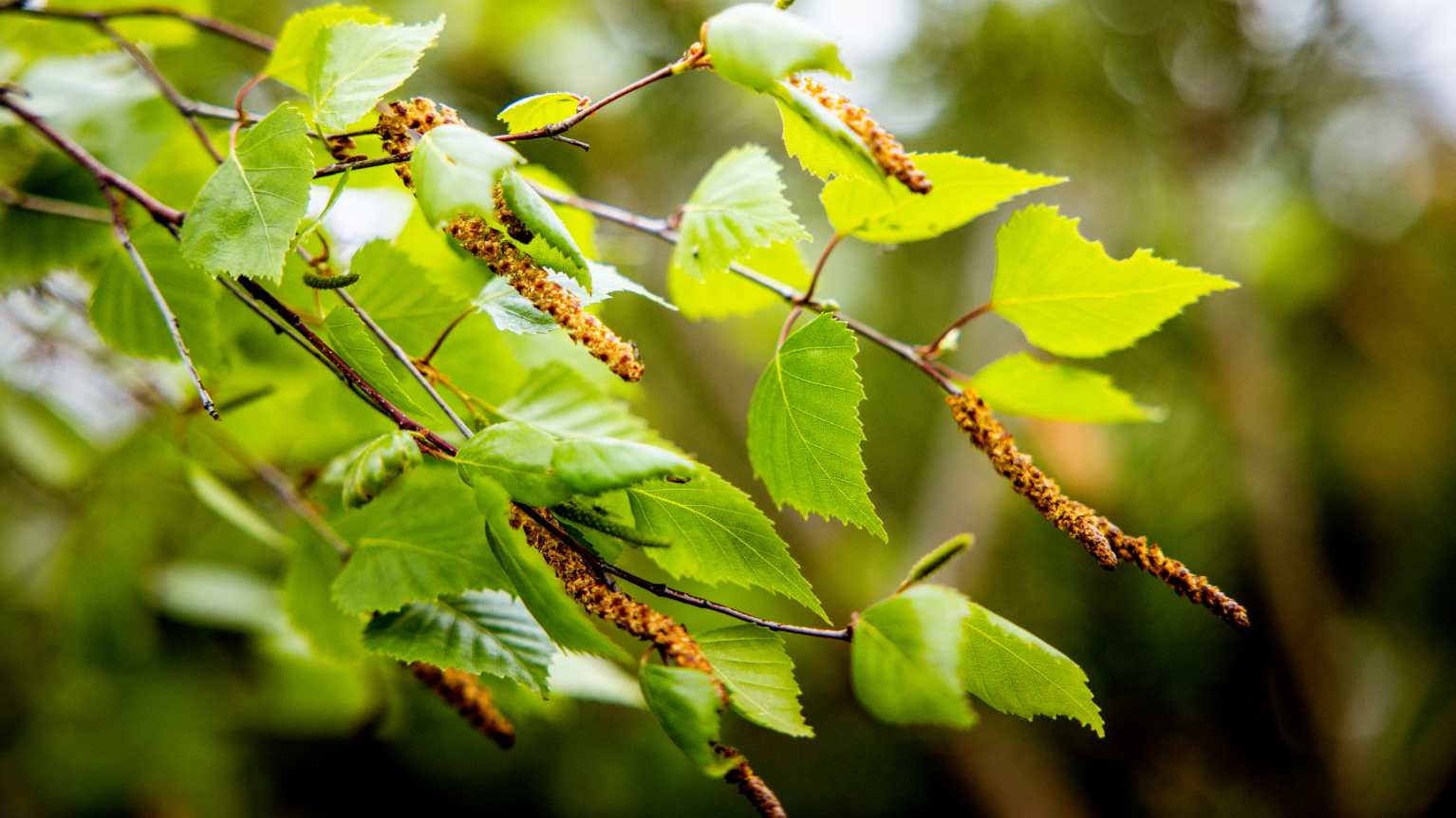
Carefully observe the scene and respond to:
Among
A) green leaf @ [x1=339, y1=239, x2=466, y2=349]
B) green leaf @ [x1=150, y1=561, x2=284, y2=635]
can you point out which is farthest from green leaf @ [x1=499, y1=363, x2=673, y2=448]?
green leaf @ [x1=150, y1=561, x2=284, y2=635]

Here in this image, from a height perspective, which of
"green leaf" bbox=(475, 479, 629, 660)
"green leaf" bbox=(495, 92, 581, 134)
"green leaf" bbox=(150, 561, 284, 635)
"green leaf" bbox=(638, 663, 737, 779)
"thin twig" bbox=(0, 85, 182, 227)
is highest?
"green leaf" bbox=(495, 92, 581, 134)

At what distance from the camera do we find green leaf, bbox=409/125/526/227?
0.37m

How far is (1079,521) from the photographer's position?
1.51ft

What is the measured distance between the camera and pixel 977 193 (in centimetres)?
54

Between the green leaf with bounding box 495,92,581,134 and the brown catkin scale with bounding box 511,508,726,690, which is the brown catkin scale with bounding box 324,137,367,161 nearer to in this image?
the green leaf with bounding box 495,92,581,134

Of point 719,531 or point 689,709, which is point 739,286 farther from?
point 689,709

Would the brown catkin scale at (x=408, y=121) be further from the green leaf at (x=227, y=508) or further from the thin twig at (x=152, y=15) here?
the green leaf at (x=227, y=508)

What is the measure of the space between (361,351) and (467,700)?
11.3 inches

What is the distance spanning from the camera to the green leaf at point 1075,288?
0.55m

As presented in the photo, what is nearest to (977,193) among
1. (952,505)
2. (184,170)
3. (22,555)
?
(184,170)

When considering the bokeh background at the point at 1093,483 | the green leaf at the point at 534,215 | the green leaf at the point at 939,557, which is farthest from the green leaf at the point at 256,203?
the bokeh background at the point at 1093,483

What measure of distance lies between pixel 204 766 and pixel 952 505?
1423 millimetres

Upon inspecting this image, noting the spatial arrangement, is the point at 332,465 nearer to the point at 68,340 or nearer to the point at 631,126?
the point at 68,340

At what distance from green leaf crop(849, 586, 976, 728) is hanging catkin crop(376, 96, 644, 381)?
16 centimetres
